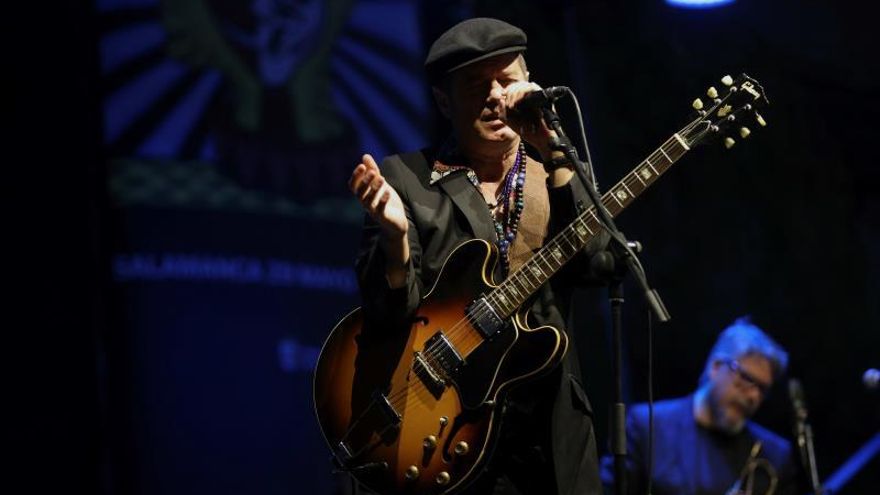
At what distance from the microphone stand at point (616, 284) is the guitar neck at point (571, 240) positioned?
139 mm

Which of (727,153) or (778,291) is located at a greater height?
(727,153)

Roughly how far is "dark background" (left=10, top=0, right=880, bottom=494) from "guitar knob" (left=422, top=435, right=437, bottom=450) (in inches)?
94.5

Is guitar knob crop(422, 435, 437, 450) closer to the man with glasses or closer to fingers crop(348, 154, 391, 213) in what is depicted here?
fingers crop(348, 154, 391, 213)

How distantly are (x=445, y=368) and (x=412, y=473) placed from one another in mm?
273

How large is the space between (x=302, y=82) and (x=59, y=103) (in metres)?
1.20

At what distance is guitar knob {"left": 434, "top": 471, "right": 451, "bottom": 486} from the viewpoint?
9.20 ft

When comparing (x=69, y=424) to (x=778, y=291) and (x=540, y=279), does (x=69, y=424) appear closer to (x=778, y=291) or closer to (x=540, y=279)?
(x=540, y=279)

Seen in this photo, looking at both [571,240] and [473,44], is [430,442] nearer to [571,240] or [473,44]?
[571,240]

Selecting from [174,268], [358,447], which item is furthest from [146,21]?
[358,447]

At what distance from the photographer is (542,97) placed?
2740mm

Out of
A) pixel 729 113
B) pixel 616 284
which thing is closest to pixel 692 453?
pixel 729 113

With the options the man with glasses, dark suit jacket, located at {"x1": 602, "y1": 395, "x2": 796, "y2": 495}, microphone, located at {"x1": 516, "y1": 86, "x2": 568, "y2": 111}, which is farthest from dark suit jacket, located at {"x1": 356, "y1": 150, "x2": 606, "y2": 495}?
the man with glasses

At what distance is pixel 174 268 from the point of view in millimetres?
5203

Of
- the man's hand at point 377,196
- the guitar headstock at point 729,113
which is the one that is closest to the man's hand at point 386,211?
the man's hand at point 377,196
